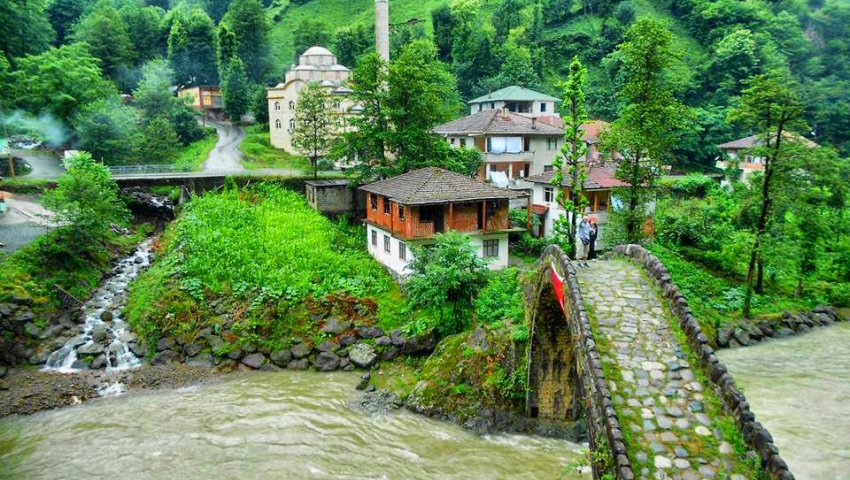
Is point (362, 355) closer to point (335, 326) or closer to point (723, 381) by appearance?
point (335, 326)

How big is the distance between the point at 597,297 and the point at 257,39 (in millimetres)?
73262

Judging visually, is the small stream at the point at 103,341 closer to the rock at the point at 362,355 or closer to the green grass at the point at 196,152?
the rock at the point at 362,355

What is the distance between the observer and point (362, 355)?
81.7ft

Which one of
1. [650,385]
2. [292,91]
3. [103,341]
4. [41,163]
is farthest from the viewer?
[292,91]

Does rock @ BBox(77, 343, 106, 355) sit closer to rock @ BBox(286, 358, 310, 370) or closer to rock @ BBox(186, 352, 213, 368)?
rock @ BBox(186, 352, 213, 368)

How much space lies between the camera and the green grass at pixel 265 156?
51494 mm

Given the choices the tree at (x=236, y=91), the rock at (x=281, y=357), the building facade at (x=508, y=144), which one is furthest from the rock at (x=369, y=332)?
the tree at (x=236, y=91)

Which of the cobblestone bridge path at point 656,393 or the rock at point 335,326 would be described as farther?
the rock at point 335,326

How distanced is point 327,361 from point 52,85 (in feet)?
117

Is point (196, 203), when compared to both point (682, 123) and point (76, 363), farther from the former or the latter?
point (682, 123)

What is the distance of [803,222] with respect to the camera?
109 feet

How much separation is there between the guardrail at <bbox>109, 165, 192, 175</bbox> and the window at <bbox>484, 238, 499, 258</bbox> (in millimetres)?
25784

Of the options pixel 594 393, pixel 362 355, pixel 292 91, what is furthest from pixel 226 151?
pixel 594 393

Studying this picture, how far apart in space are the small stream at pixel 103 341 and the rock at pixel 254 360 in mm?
4620
